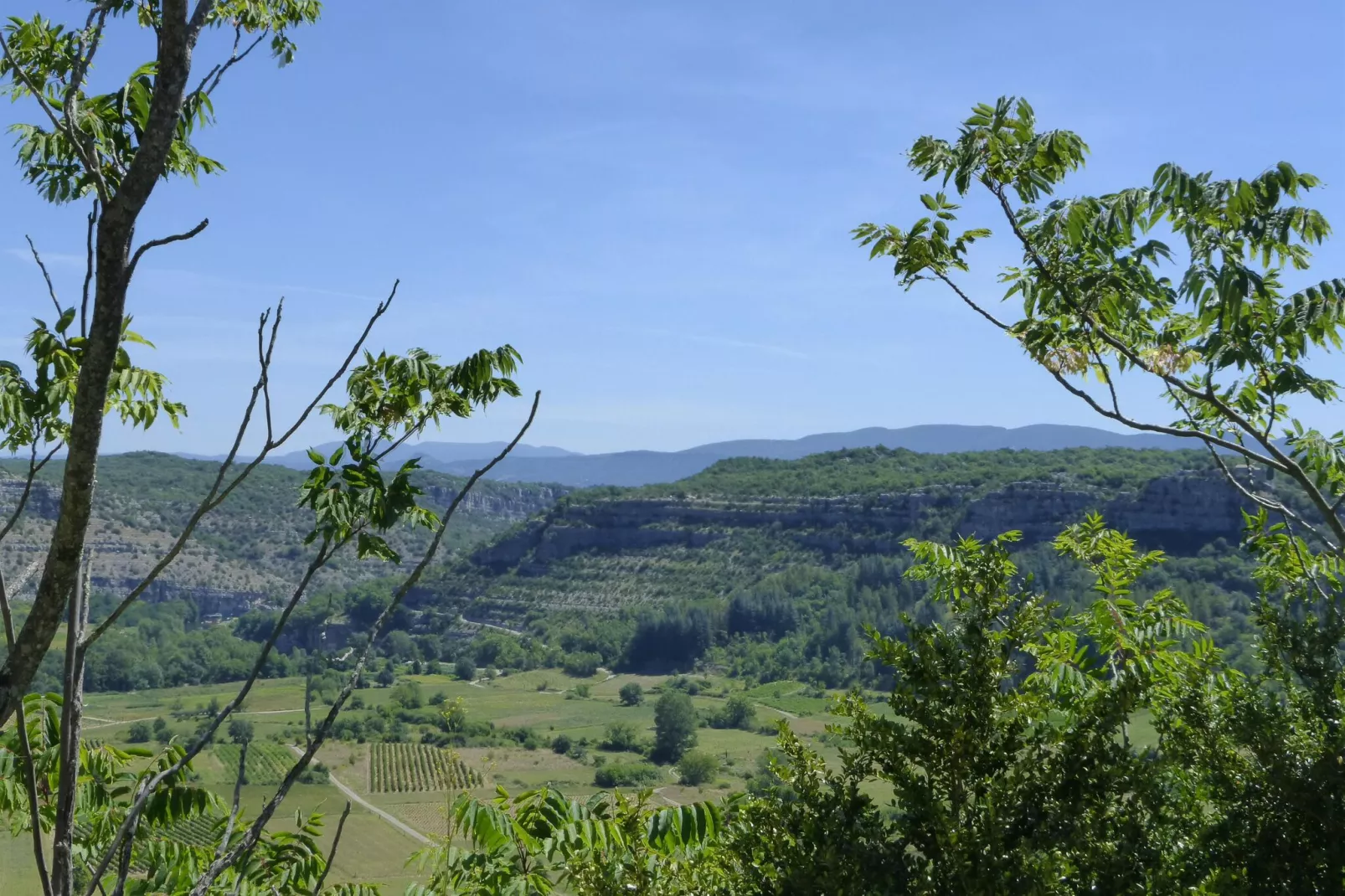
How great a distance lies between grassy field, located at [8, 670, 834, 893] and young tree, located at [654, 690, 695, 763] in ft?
4.65

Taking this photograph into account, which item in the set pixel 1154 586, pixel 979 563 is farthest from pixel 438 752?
pixel 1154 586

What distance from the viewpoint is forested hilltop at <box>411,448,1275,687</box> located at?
96062mm

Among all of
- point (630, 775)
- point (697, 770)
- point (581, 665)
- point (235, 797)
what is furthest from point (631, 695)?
point (235, 797)

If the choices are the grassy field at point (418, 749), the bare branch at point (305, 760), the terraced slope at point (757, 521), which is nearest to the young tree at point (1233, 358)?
the bare branch at point (305, 760)

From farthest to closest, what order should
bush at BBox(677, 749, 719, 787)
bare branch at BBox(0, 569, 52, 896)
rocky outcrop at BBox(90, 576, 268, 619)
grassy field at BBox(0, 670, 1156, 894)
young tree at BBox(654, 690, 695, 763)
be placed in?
rocky outcrop at BBox(90, 576, 268, 619) → young tree at BBox(654, 690, 695, 763) → bush at BBox(677, 749, 719, 787) → grassy field at BBox(0, 670, 1156, 894) → bare branch at BBox(0, 569, 52, 896)

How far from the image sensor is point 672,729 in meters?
70.5

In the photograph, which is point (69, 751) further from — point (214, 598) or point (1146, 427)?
point (214, 598)

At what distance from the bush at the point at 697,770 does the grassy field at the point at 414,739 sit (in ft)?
2.26

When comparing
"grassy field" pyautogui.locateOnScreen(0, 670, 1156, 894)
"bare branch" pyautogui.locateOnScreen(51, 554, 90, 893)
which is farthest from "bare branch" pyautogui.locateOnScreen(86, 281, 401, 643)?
"grassy field" pyautogui.locateOnScreen(0, 670, 1156, 894)

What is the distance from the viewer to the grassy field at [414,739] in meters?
40.4

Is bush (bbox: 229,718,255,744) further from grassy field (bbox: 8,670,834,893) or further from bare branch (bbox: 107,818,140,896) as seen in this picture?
grassy field (bbox: 8,670,834,893)

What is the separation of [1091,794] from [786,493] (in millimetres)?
129197

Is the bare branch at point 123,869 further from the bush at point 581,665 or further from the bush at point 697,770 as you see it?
the bush at point 581,665

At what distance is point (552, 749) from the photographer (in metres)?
70.5
